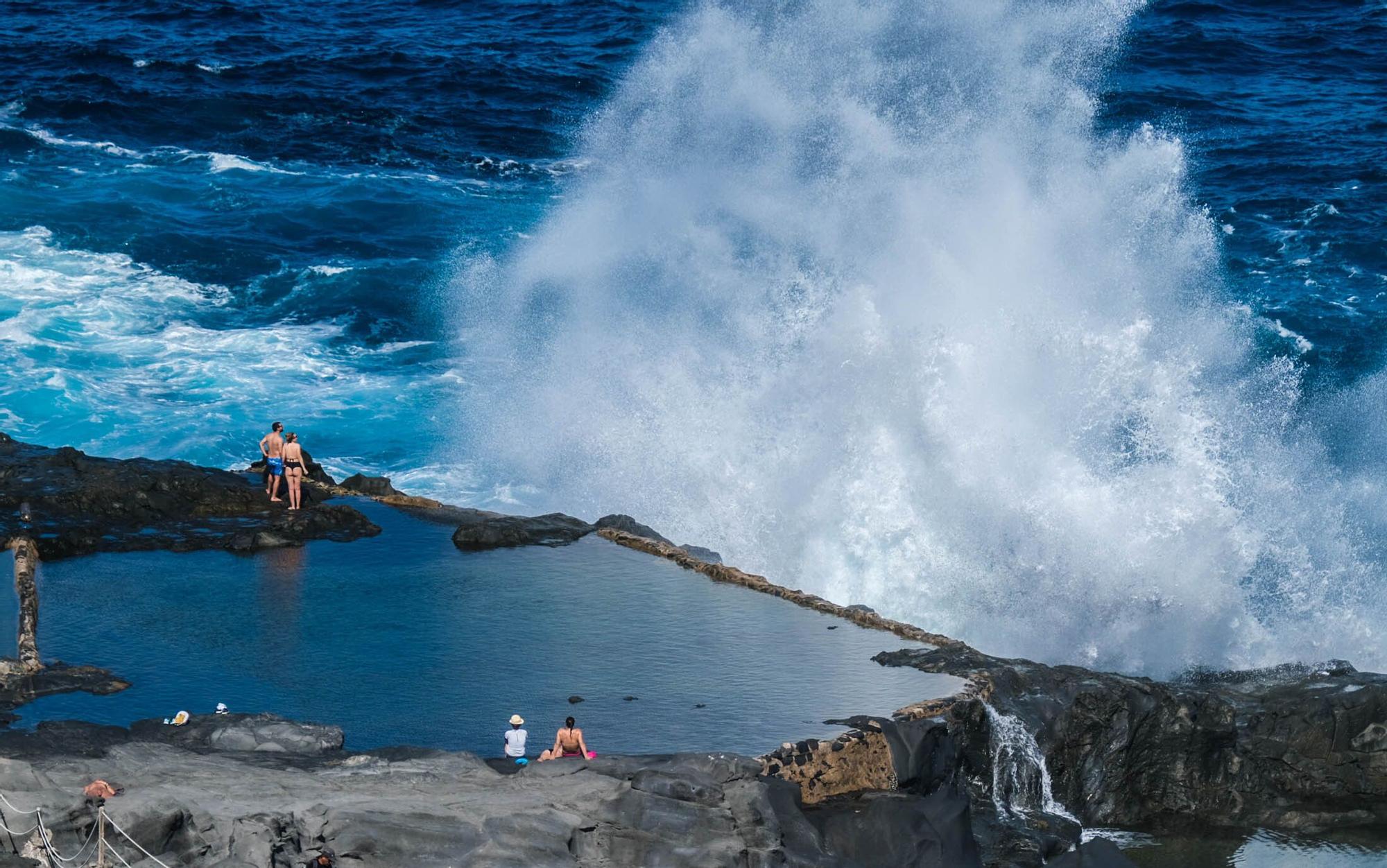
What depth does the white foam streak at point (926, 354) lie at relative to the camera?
1161 inches

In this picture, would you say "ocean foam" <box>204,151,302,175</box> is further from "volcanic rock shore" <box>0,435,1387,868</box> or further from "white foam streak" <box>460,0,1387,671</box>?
"volcanic rock shore" <box>0,435,1387,868</box>

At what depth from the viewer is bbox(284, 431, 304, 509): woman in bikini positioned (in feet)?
87.3

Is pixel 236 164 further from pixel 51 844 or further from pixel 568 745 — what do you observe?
pixel 51 844

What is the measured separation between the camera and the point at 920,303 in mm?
36219

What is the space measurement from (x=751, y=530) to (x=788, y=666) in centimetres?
922

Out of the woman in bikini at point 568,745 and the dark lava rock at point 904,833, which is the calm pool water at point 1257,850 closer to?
the dark lava rock at point 904,833

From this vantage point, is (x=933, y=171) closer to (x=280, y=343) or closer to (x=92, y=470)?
(x=280, y=343)

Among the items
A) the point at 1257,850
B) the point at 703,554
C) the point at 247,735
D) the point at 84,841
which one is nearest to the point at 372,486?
the point at 703,554

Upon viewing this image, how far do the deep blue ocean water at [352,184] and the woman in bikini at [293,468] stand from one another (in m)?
6.36

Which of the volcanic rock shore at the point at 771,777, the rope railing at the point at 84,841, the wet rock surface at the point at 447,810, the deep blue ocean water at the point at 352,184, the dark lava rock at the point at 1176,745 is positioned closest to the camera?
the rope railing at the point at 84,841

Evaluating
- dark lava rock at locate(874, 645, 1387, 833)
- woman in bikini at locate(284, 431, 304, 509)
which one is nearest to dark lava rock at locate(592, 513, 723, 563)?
woman in bikini at locate(284, 431, 304, 509)

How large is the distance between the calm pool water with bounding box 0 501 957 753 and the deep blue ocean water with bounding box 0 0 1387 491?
836 cm

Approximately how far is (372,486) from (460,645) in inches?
284

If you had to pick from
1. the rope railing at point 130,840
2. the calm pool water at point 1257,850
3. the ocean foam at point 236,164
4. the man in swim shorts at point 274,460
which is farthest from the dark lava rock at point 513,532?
the ocean foam at point 236,164
